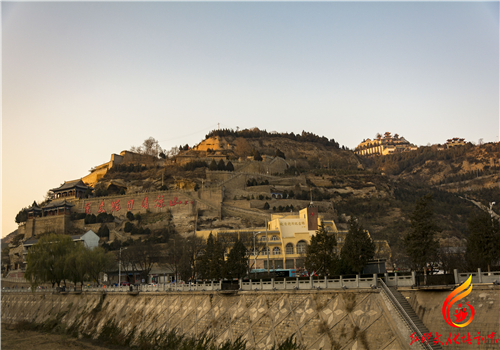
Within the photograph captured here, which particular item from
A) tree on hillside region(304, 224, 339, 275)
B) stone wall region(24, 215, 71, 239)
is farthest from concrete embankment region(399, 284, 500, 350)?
stone wall region(24, 215, 71, 239)

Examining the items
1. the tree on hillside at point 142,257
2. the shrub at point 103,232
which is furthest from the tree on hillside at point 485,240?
the shrub at point 103,232

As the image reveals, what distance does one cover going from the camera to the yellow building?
212ft

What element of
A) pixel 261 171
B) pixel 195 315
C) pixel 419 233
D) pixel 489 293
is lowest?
pixel 195 315

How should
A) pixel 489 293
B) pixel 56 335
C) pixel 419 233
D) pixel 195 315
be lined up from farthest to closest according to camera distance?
pixel 56 335
pixel 195 315
pixel 419 233
pixel 489 293

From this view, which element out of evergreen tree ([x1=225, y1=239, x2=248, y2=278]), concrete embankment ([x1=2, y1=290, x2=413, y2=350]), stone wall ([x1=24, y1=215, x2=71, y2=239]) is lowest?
concrete embankment ([x1=2, y1=290, x2=413, y2=350])

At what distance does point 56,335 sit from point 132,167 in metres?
75.3

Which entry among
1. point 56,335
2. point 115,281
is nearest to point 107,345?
point 56,335

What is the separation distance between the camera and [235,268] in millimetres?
39875

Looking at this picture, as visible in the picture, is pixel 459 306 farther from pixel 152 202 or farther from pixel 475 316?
pixel 152 202

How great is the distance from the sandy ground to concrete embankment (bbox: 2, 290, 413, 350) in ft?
5.64

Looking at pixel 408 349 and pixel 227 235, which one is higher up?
pixel 227 235

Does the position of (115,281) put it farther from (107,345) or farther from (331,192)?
(331,192)

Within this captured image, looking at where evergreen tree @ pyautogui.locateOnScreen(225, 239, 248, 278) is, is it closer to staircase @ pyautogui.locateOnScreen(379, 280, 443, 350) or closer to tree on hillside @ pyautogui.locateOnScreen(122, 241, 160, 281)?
staircase @ pyautogui.locateOnScreen(379, 280, 443, 350)

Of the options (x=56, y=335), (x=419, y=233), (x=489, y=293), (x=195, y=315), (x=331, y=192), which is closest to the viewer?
(x=489, y=293)
